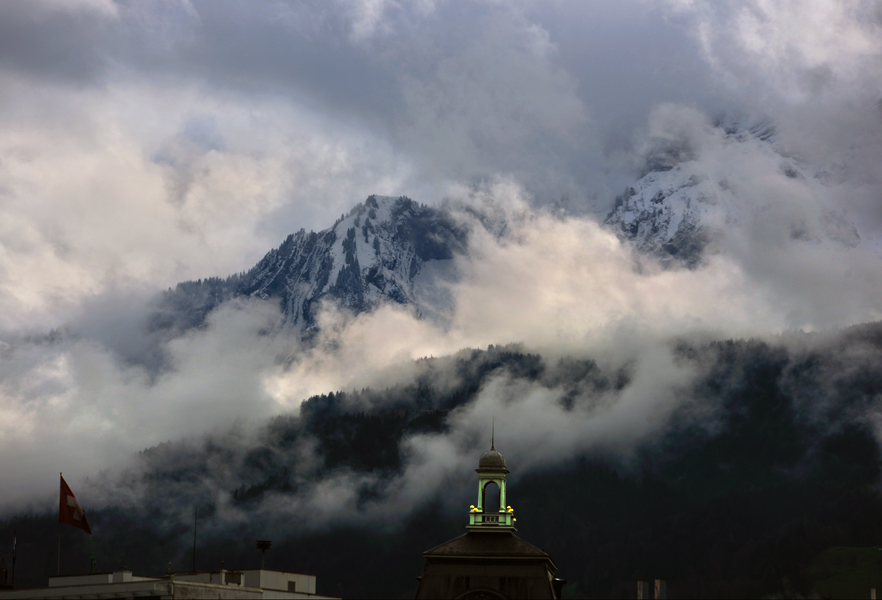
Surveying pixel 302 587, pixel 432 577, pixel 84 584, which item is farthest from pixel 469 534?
pixel 84 584

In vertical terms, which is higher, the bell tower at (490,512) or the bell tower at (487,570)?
the bell tower at (490,512)

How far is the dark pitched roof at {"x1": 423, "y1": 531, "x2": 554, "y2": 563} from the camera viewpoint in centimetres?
14338

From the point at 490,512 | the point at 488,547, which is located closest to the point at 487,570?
the point at 488,547

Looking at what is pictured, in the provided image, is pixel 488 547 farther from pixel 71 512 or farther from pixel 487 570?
pixel 71 512

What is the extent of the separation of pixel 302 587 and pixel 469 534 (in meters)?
19.8

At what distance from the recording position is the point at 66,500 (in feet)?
442

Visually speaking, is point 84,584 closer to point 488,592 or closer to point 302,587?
point 302,587

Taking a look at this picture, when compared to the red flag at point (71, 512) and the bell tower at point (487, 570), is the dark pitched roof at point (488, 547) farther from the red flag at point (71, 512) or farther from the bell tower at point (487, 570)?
the red flag at point (71, 512)

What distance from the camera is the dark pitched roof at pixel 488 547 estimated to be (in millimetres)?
143375

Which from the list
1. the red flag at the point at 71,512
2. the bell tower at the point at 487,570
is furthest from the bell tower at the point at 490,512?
the red flag at the point at 71,512

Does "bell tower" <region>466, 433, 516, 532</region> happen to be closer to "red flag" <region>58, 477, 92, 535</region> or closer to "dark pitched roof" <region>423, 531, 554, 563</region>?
"dark pitched roof" <region>423, 531, 554, 563</region>

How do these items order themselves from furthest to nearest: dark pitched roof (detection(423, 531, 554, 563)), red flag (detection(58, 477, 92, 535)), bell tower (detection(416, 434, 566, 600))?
1. dark pitched roof (detection(423, 531, 554, 563))
2. bell tower (detection(416, 434, 566, 600))
3. red flag (detection(58, 477, 92, 535))

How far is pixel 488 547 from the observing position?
145 m

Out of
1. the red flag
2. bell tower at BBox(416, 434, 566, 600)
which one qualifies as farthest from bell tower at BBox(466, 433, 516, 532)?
the red flag
